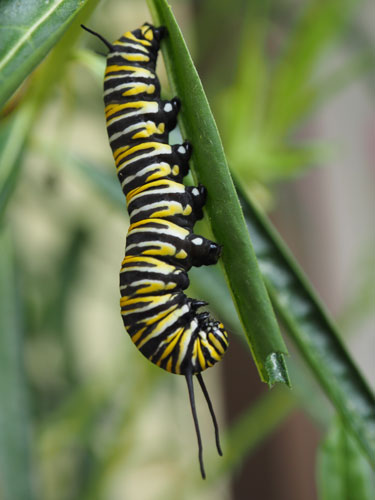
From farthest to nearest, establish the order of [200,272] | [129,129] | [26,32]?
[200,272] < [129,129] < [26,32]

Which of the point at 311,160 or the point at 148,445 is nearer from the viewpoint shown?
the point at 311,160

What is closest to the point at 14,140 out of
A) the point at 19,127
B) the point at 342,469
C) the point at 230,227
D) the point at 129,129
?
the point at 19,127

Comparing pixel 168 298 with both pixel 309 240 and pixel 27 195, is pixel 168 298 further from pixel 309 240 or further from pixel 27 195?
pixel 309 240

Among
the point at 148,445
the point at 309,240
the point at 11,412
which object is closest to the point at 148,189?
the point at 11,412

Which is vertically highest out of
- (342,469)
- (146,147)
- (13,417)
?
(146,147)

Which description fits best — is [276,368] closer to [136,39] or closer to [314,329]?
[314,329]

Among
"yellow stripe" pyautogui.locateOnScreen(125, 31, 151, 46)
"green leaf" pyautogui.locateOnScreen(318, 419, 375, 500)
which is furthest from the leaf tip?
"yellow stripe" pyautogui.locateOnScreen(125, 31, 151, 46)
